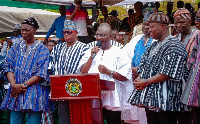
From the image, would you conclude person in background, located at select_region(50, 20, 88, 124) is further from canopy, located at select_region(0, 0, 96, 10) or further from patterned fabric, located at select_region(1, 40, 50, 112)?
canopy, located at select_region(0, 0, 96, 10)

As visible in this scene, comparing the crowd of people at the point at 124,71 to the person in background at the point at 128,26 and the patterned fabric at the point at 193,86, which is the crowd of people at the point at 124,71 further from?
the person in background at the point at 128,26

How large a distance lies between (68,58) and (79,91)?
885 mm

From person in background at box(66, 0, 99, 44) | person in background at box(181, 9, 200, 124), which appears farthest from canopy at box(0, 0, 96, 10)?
person in background at box(181, 9, 200, 124)

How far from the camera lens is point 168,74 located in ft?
13.2

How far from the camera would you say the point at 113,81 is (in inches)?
196

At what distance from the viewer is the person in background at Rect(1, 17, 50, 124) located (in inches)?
223

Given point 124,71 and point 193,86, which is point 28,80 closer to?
point 124,71

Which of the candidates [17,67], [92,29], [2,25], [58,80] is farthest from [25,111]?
[2,25]

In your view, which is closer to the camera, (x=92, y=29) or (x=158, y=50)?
(x=158, y=50)

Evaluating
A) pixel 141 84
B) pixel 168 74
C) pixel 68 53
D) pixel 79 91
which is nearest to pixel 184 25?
pixel 168 74

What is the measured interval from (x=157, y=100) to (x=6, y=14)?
10.5m

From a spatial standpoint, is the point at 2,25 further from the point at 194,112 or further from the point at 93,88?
the point at 194,112

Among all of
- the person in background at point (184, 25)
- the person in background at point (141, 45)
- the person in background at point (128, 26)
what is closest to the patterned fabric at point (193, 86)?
the person in background at point (184, 25)

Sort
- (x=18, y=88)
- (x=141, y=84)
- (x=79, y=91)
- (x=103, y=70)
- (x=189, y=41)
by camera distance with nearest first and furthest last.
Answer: (x=141, y=84), (x=189, y=41), (x=79, y=91), (x=103, y=70), (x=18, y=88)
